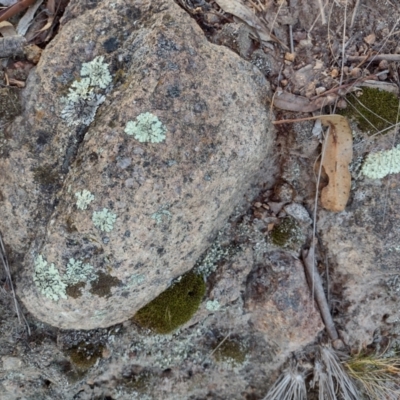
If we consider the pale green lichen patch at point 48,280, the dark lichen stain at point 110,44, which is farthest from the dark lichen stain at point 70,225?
the dark lichen stain at point 110,44

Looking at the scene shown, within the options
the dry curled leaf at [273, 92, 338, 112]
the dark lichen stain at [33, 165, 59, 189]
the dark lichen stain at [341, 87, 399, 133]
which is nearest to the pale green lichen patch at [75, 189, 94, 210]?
the dark lichen stain at [33, 165, 59, 189]

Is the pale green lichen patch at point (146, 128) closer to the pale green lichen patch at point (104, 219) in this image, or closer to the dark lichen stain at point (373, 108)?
the pale green lichen patch at point (104, 219)

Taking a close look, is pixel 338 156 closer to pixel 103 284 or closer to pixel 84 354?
pixel 103 284

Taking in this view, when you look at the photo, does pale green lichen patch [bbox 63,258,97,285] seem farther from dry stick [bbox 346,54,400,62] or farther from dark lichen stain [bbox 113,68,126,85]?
dry stick [bbox 346,54,400,62]

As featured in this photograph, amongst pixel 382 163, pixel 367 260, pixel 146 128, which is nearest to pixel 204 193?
pixel 146 128

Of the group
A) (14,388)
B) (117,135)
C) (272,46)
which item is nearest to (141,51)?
(117,135)

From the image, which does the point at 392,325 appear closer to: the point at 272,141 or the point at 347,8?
the point at 272,141

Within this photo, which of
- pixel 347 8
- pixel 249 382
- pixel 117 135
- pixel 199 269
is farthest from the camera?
pixel 249 382
